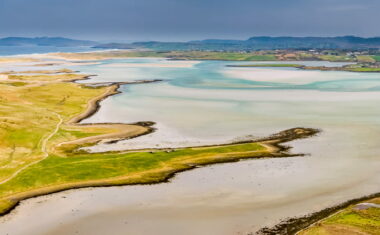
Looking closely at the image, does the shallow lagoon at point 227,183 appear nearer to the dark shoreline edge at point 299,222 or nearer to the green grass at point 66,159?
the dark shoreline edge at point 299,222

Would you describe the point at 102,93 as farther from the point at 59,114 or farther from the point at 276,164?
the point at 276,164

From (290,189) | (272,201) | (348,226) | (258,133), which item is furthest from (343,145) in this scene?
(348,226)

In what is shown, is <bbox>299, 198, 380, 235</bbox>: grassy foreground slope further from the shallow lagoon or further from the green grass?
the green grass

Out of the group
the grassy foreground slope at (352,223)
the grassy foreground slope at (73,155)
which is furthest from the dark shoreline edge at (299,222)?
the grassy foreground slope at (73,155)

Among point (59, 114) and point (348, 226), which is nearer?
point (348, 226)

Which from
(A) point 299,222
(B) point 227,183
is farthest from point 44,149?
(A) point 299,222

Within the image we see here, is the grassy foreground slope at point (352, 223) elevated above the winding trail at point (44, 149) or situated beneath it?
situated beneath
